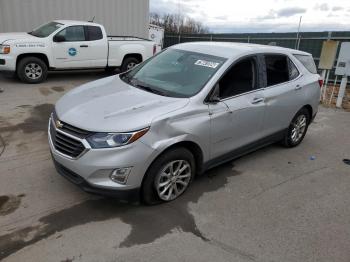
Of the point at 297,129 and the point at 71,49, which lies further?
the point at 71,49

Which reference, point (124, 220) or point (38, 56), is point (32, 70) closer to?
point (38, 56)

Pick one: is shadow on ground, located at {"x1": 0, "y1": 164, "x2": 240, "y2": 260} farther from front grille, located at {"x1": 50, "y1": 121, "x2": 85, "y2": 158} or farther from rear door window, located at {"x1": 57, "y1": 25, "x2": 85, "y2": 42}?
rear door window, located at {"x1": 57, "y1": 25, "x2": 85, "y2": 42}

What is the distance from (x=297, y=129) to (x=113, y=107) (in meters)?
3.47

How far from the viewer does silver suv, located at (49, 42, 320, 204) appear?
3.34 m

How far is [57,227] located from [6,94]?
5.75 metres

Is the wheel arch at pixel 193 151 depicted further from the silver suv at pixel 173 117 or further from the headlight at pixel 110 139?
the headlight at pixel 110 139

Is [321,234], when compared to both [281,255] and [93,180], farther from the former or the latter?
[93,180]

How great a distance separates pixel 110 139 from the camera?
3.28 m

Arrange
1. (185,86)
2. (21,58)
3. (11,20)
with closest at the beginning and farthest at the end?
(185,86) < (21,58) < (11,20)

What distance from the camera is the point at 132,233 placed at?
11.0 feet

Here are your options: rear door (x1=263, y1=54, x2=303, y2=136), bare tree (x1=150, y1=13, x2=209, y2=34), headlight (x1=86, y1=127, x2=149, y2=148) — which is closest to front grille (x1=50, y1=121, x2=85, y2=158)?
headlight (x1=86, y1=127, x2=149, y2=148)

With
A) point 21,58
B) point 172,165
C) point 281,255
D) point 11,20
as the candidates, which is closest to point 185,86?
point 172,165

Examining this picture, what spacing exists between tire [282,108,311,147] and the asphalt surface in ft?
1.42

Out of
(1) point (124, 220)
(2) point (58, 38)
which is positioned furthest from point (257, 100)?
(2) point (58, 38)
